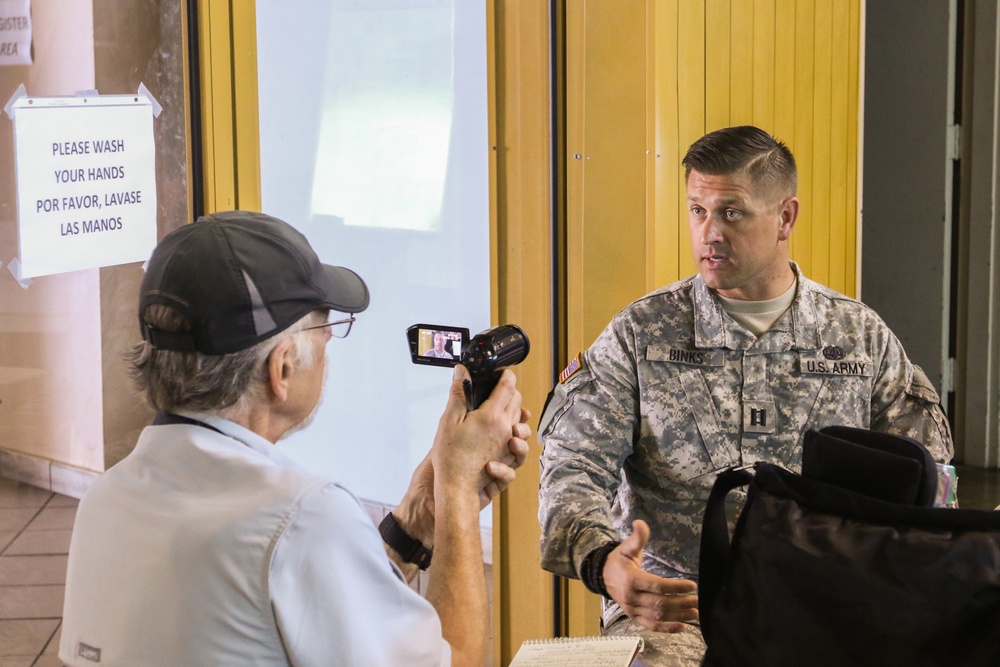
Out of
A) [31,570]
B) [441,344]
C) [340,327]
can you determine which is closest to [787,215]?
[441,344]

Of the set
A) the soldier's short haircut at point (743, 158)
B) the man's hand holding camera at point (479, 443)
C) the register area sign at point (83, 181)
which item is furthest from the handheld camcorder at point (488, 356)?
the register area sign at point (83, 181)

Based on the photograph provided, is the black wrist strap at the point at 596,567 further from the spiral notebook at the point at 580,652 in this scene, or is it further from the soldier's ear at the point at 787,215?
the soldier's ear at the point at 787,215

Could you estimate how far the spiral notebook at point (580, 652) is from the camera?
5.07 feet

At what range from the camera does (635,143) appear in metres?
2.60

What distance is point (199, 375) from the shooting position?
1285 mm

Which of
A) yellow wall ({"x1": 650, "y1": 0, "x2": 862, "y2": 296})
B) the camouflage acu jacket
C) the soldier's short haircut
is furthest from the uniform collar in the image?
yellow wall ({"x1": 650, "y1": 0, "x2": 862, "y2": 296})

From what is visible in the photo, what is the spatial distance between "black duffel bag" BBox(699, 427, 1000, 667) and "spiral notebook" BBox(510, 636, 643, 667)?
296mm

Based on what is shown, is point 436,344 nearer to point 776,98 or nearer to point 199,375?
point 199,375

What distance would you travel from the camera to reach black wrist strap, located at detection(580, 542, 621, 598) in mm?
1854

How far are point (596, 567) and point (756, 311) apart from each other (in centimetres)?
68

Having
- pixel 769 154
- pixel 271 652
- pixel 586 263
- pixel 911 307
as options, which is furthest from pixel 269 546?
pixel 911 307

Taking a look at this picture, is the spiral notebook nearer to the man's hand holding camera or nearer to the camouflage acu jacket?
the man's hand holding camera

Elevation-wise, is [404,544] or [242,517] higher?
[242,517]

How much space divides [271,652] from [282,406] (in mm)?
323
